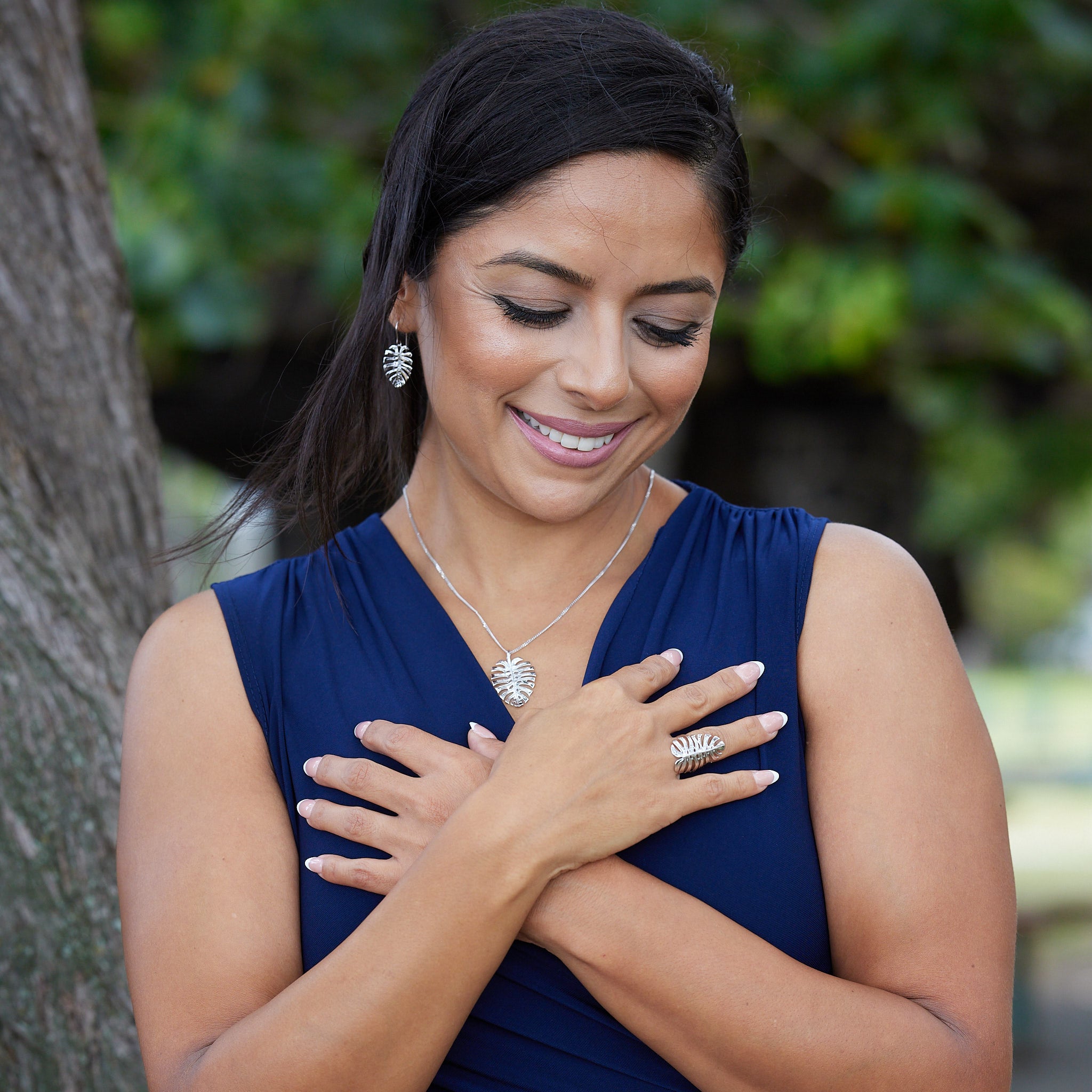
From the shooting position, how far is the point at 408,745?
1570 millimetres

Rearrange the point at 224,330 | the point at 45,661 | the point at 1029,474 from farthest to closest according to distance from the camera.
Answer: the point at 1029,474 < the point at 224,330 < the point at 45,661

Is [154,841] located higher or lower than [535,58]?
lower

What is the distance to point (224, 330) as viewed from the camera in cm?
363

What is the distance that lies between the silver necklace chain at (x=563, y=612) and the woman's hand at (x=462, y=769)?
0.20 m

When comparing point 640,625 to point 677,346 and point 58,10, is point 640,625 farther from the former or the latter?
point 58,10

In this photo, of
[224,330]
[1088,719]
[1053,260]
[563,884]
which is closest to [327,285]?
[224,330]

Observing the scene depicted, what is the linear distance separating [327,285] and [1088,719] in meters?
19.2

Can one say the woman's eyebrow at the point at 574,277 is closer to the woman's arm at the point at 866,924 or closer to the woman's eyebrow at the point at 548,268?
the woman's eyebrow at the point at 548,268

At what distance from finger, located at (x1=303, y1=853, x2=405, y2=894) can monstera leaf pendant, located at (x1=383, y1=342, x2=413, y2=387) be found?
68 centimetres

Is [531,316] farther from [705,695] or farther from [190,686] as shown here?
[190,686]

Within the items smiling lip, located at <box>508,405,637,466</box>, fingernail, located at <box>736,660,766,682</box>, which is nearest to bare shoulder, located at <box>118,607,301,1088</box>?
smiling lip, located at <box>508,405,637,466</box>

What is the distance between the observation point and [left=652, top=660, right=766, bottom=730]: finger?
1523 mm

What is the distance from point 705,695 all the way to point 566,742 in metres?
0.19

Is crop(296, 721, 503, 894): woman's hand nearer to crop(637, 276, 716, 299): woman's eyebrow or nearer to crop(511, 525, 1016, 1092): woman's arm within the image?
crop(511, 525, 1016, 1092): woman's arm
